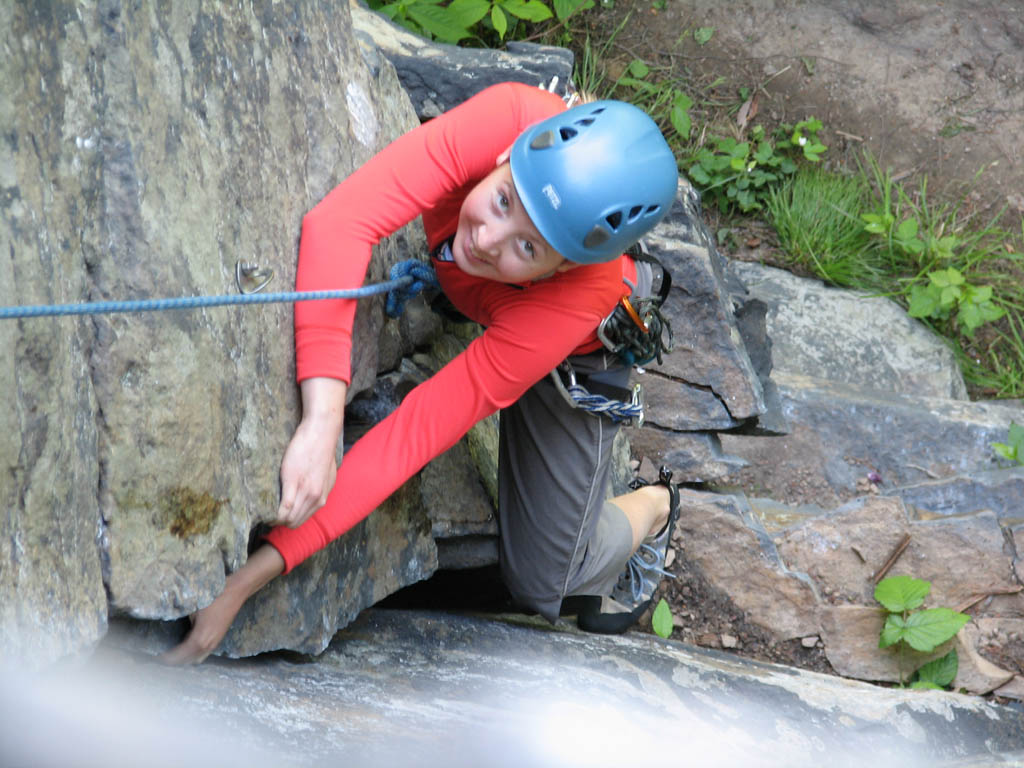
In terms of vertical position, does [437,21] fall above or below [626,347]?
above

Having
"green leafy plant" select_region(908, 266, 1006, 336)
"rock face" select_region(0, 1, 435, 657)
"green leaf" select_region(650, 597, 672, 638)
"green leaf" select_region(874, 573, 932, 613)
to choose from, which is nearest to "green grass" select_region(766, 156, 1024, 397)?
"green leafy plant" select_region(908, 266, 1006, 336)

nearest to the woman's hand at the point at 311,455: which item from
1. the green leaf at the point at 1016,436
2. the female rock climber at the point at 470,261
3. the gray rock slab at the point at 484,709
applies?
the female rock climber at the point at 470,261

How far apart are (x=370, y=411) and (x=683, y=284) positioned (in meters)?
1.60

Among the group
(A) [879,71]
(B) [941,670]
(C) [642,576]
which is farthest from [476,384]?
(A) [879,71]

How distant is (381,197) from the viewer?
209cm

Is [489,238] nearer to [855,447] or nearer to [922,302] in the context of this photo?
[855,447]

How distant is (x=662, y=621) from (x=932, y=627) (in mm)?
930

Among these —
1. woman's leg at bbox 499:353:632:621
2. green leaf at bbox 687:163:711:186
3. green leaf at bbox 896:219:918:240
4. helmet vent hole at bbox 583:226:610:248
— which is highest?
green leaf at bbox 687:163:711:186

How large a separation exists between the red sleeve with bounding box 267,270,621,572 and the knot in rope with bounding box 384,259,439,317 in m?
0.24

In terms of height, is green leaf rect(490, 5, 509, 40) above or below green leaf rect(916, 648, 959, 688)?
above

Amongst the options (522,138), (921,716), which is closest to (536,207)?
(522,138)

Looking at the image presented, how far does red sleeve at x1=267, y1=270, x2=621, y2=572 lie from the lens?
2.18 metres

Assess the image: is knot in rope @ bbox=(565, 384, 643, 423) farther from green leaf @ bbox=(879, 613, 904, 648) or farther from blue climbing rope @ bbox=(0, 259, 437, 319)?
green leaf @ bbox=(879, 613, 904, 648)

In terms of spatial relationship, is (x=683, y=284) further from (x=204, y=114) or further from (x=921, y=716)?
(x=204, y=114)
